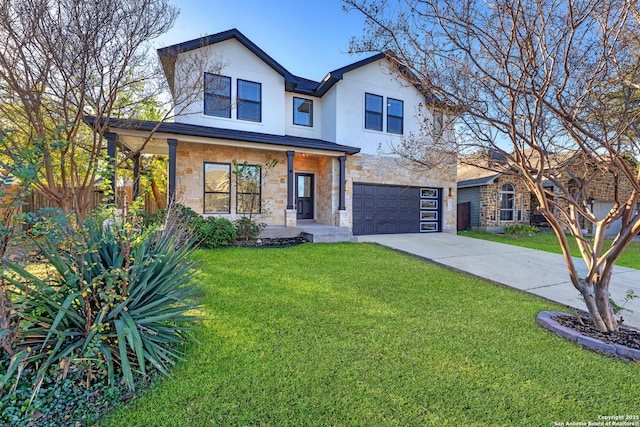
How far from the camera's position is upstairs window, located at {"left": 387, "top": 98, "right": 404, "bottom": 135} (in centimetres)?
1312

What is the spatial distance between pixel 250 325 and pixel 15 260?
226 centimetres

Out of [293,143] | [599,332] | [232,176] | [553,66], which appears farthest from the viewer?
[232,176]

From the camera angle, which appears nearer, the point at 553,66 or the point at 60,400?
the point at 60,400

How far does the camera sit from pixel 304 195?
13.3m

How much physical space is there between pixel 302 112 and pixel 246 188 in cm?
436

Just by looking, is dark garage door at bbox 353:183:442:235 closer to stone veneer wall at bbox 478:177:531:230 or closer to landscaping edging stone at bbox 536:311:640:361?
stone veneer wall at bbox 478:177:531:230

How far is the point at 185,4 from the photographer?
7.13 m

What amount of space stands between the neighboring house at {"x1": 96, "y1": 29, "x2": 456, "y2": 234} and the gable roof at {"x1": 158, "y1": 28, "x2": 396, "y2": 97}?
0.04 metres

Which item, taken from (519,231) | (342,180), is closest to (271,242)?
(342,180)

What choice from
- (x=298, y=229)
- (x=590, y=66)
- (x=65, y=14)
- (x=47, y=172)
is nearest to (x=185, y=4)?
(x=65, y=14)

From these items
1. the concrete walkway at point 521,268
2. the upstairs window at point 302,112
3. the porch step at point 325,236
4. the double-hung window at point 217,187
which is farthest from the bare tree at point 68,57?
the concrete walkway at point 521,268

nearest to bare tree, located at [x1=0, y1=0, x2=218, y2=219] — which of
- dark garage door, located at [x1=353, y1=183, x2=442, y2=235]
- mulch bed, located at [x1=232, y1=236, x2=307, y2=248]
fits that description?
mulch bed, located at [x1=232, y1=236, x2=307, y2=248]

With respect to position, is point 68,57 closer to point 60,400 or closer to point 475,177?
point 60,400

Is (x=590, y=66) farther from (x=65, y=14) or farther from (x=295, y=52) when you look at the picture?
(x=65, y=14)
